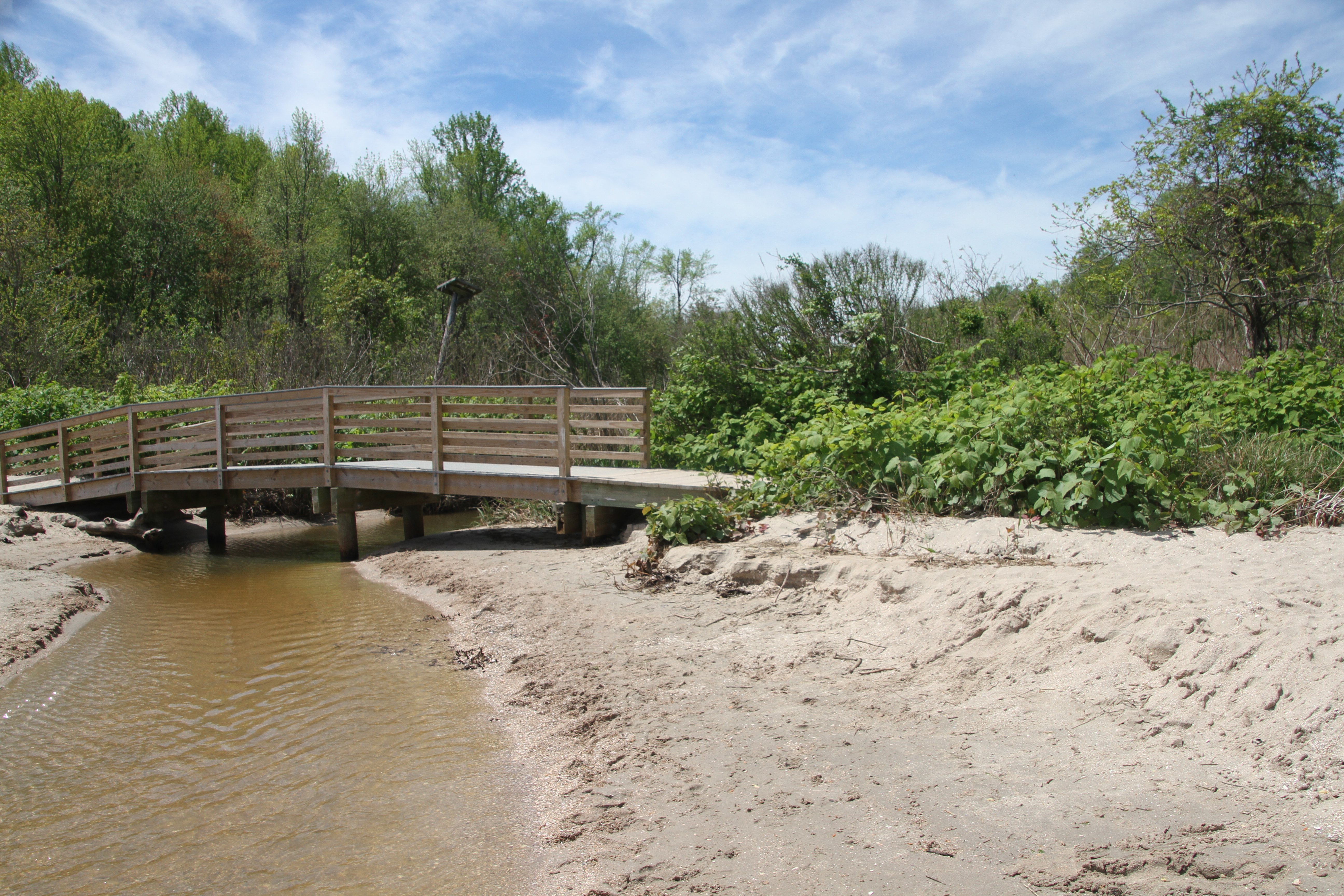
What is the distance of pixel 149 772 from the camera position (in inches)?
171

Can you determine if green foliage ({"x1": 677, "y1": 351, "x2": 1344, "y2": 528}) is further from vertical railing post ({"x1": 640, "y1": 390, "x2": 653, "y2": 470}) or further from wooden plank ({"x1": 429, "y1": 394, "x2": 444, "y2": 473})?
wooden plank ({"x1": 429, "y1": 394, "x2": 444, "y2": 473})

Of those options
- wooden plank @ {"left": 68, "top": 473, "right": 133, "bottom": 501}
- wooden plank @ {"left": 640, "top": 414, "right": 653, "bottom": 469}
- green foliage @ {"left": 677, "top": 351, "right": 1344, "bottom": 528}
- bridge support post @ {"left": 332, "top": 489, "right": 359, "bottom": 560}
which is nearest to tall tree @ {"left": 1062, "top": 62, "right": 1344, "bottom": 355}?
green foliage @ {"left": 677, "top": 351, "right": 1344, "bottom": 528}

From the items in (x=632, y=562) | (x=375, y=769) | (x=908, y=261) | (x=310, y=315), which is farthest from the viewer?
(x=310, y=315)

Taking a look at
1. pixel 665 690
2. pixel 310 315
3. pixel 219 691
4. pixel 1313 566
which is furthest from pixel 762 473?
pixel 310 315

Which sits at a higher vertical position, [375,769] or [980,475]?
[980,475]

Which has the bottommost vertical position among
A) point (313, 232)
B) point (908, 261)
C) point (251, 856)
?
point (251, 856)

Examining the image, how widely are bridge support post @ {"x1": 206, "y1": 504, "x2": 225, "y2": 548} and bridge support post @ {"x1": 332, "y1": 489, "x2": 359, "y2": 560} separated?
2.81m

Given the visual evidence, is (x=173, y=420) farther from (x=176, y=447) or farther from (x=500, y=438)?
(x=500, y=438)

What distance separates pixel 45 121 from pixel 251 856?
101ft

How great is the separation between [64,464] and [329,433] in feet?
17.9

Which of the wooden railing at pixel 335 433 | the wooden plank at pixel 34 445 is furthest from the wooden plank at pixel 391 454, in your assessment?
the wooden plank at pixel 34 445

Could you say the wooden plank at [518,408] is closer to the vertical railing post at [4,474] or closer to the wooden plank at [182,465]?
the wooden plank at [182,465]

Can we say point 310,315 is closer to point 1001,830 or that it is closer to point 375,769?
point 375,769

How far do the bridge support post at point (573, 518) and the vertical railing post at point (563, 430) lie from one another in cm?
44
